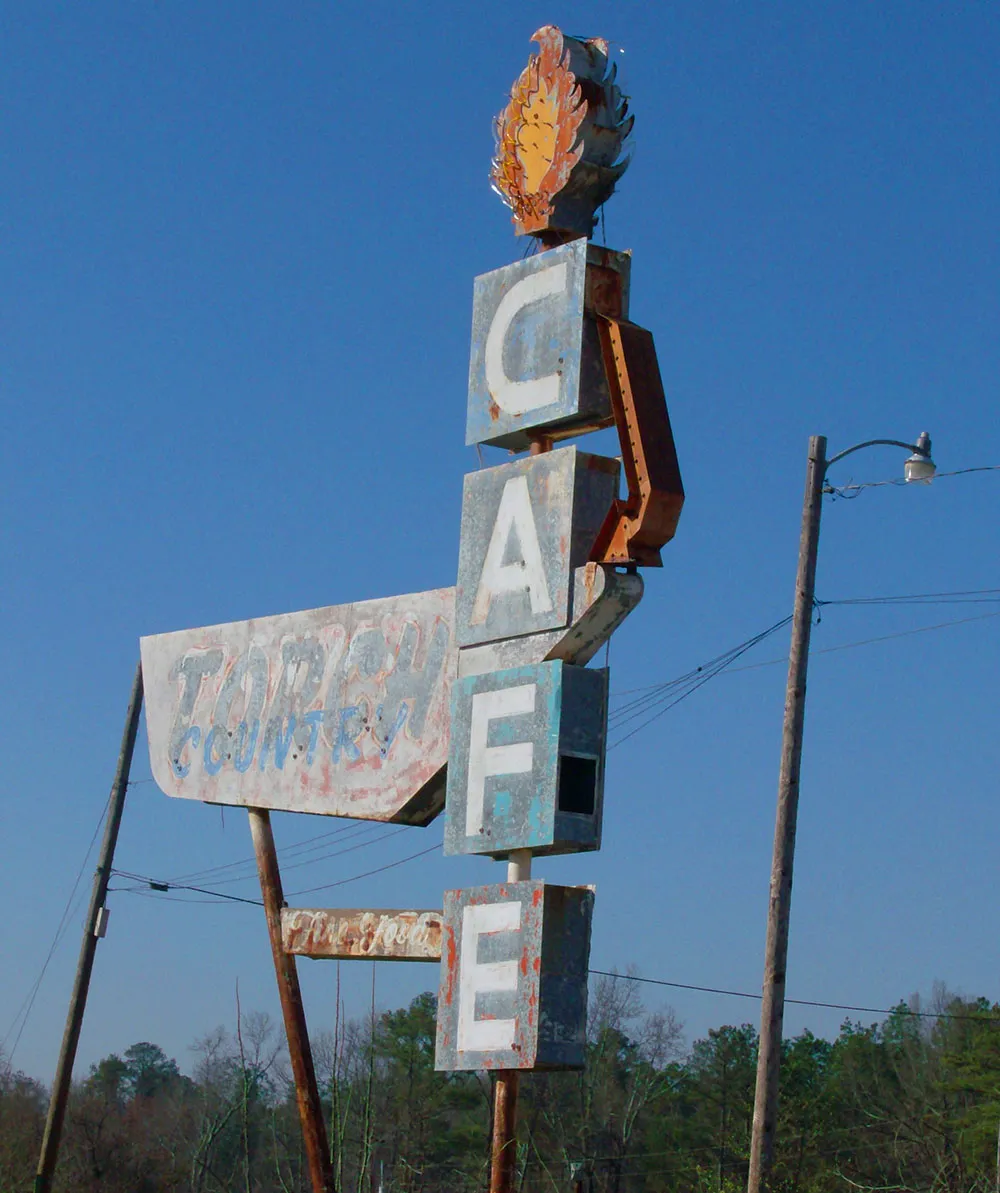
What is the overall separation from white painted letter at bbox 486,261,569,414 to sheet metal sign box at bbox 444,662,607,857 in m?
1.45

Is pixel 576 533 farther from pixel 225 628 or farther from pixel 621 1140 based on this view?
pixel 621 1140

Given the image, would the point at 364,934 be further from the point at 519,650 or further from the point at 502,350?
the point at 502,350

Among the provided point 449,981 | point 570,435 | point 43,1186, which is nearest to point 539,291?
point 570,435

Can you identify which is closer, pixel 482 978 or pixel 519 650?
pixel 482 978

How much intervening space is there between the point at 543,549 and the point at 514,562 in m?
0.27

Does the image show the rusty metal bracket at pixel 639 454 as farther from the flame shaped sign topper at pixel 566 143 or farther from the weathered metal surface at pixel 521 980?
the weathered metal surface at pixel 521 980

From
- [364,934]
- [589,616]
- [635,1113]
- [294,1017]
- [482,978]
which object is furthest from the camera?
[635,1113]

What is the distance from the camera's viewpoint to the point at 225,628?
12.8 metres

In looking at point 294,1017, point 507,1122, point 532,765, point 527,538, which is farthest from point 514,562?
point 294,1017

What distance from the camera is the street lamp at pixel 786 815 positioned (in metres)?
13.9

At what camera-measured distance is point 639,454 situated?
9.61 meters

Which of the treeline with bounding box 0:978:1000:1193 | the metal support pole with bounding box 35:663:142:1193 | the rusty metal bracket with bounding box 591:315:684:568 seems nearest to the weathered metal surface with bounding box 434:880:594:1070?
the rusty metal bracket with bounding box 591:315:684:568

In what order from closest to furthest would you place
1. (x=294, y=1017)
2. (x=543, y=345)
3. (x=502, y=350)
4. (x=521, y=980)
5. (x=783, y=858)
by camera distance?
(x=521, y=980), (x=543, y=345), (x=502, y=350), (x=294, y=1017), (x=783, y=858)

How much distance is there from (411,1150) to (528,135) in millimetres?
42327
